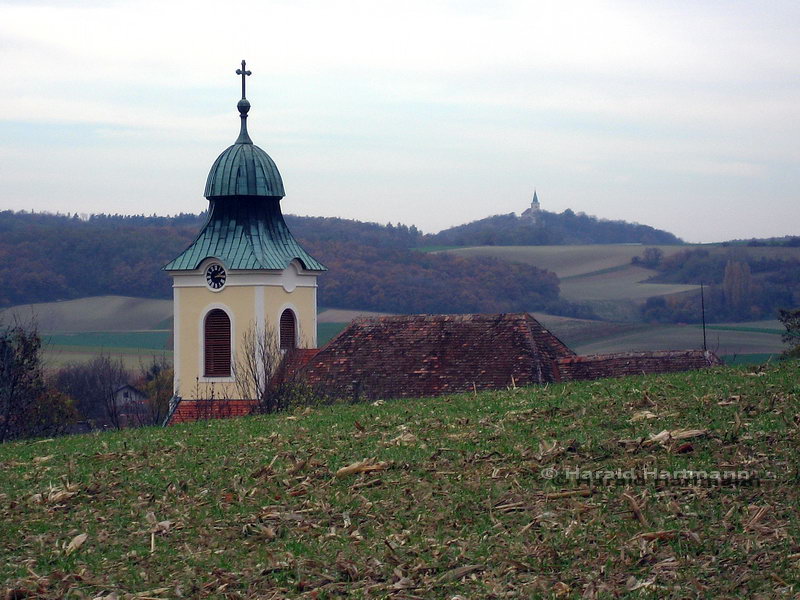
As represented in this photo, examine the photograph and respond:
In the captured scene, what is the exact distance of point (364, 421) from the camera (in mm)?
14453

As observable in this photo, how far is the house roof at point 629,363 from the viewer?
81.4 ft

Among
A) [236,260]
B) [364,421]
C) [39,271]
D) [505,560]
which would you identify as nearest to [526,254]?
[39,271]

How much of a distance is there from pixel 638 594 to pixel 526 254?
6382 centimetres

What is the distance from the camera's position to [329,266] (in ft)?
163

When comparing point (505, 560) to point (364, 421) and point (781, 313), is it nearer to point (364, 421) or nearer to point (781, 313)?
point (364, 421)

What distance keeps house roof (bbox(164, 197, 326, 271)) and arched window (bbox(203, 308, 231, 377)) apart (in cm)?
134

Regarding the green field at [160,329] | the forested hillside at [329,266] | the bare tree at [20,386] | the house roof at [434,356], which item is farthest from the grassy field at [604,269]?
the house roof at [434,356]

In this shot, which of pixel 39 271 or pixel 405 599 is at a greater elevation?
pixel 39 271

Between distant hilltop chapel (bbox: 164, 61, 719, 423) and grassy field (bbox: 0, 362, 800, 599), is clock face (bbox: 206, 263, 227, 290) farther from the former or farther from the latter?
grassy field (bbox: 0, 362, 800, 599)

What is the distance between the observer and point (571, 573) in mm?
8008

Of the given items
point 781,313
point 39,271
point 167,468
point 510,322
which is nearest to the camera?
point 167,468

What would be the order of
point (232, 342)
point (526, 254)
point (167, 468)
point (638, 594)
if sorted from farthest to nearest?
point (526, 254)
point (232, 342)
point (167, 468)
point (638, 594)

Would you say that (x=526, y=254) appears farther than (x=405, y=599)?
Yes

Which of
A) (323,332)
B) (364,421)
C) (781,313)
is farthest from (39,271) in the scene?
(364,421)
